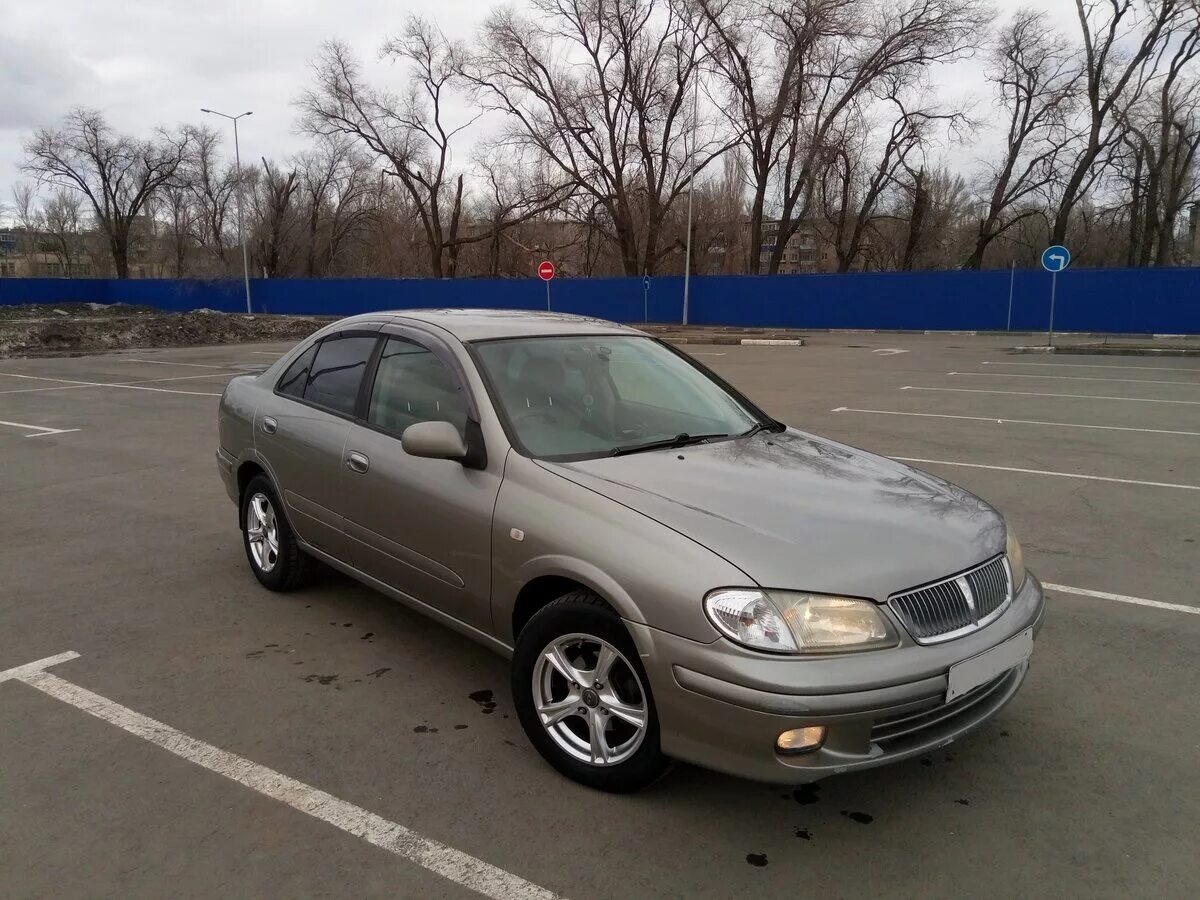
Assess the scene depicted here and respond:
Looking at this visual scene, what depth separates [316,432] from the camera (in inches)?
170

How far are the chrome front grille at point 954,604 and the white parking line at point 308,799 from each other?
1362mm

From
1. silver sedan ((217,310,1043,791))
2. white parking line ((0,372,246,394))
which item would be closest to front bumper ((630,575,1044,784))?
silver sedan ((217,310,1043,791))

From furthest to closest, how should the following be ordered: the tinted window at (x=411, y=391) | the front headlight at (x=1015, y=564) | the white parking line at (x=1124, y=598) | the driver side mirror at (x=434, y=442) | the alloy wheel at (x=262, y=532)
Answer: the alloy wheel at (x=262, y=532)
the white parking line at (x=1124, y=598)
the tinted window at (x=411, y=391)
the driver side mirror at (x=434, y=442)
the front headlight at (x=1015, y=564)

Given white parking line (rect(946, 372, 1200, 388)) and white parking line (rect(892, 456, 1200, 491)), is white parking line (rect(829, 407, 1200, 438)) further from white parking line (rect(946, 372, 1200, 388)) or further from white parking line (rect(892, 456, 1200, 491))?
white parking line (rect(946, 372, 1200, 388))

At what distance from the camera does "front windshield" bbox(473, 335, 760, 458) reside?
11.6 feet

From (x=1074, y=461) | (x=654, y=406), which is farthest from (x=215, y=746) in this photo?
(x=1074, y=461)

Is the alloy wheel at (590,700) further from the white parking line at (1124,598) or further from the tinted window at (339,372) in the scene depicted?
the white parking line at (1124,598)

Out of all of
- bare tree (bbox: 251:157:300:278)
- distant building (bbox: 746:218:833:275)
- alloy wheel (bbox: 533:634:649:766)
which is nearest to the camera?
alloy wheel (bbox: 533:634:649:766)

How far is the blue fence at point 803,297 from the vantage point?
89.8ft

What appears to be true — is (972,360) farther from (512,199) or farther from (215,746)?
(512,199)

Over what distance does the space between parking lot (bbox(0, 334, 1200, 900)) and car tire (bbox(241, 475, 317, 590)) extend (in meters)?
0.16

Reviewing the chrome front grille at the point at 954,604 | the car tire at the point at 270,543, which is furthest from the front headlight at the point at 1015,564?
the car tire at the point at 270,543

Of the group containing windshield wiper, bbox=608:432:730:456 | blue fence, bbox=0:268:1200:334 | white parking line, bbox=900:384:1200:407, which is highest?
blue fence, bbox=0:268:1200:334

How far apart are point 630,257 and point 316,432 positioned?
38.8 m
